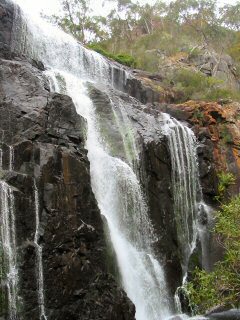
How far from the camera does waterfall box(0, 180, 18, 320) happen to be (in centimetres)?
1185

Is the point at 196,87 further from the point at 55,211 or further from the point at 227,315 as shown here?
the point at 55,211

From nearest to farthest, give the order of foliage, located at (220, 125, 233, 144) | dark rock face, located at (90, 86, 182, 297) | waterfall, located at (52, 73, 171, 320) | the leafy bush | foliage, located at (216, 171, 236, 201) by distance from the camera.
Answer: waterfall, located at (52, 73, 171, 320) → dark rock face, located at (90, 86, 182, 297) → foliage, located at (216, 171, 236, 201) → foliage, located at (220, 125, 233, 144) → the leafy bush

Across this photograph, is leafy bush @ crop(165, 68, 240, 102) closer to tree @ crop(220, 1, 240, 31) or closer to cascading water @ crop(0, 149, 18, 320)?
tree @ crop(220, 1, 240, 31)

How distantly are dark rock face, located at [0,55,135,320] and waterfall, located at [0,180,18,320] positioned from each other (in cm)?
16

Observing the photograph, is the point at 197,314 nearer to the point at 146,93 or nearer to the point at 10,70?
the point at 10,70

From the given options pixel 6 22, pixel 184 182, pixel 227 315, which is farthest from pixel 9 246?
pixel 6 22

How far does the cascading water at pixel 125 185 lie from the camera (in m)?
16.4

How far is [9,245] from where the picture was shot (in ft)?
40.5

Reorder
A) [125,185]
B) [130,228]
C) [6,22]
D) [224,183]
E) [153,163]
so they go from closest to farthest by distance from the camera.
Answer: [130,228]
[125,185]
[153,163]
[6,22]
[224,183]

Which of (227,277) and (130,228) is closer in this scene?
(227,277)

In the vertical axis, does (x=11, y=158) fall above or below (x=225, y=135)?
below

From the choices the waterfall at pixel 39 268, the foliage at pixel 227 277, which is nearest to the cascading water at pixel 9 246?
the waterfall at pixel 39 268

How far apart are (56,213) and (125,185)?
498 cm

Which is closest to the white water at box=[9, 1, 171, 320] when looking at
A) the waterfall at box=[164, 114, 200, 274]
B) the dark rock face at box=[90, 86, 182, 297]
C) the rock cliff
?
the dark rock face at box=[90, 86, 182, 297]
